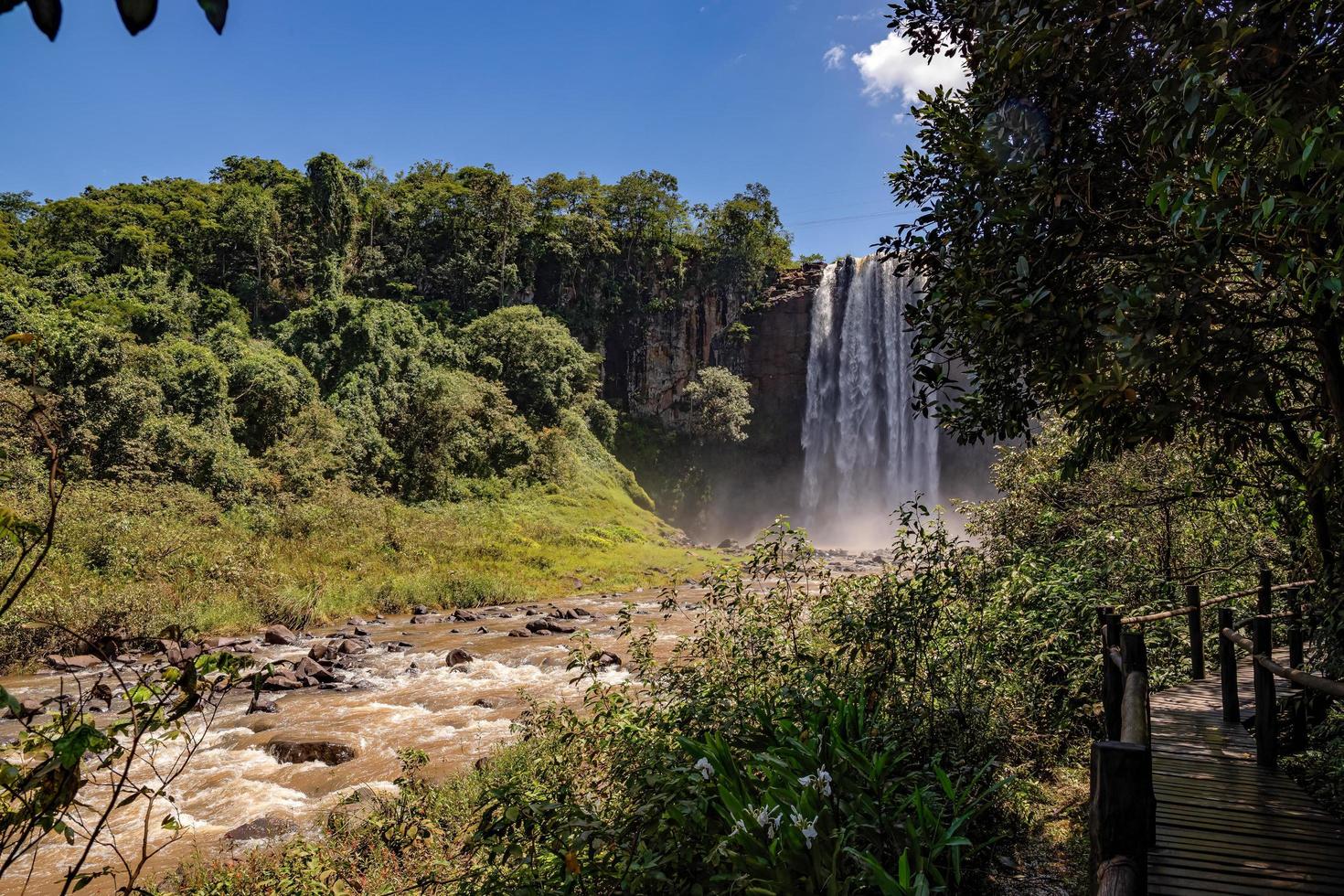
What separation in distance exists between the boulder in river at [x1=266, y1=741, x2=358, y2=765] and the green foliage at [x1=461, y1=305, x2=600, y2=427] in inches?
1112

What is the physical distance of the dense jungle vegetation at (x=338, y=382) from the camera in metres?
17.6

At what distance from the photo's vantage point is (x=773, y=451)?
156ft

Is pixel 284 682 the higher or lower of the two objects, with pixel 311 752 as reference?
higher

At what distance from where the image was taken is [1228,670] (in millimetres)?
5316

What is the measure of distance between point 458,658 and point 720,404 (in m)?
30.8

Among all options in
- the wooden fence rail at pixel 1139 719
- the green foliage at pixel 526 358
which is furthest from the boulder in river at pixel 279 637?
the green foliage at pixel 526 358

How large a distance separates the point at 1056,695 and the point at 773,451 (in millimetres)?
40725

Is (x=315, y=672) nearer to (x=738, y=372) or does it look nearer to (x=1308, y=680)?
(x=1308, y=680)

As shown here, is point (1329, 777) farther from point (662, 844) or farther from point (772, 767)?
point (662, 844)

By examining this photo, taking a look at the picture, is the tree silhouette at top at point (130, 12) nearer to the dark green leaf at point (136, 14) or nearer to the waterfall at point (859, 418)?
the dark green leaf at point (136, 14)

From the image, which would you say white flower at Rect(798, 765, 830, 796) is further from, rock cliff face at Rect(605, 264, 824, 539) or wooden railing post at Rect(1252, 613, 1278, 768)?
rock cliff face at Rect(605, 264, 824, 539)

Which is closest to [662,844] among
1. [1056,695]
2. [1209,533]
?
[1056,695]

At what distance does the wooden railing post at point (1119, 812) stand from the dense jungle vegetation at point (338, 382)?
336cm

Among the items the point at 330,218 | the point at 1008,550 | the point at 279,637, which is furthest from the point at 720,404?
the point at 1008,550
